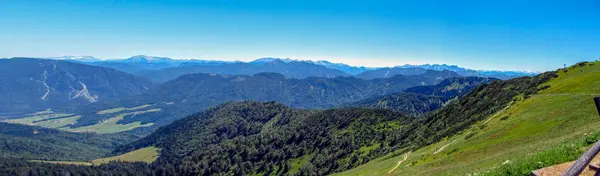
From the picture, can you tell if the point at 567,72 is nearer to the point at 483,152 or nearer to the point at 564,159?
the point at 483,152

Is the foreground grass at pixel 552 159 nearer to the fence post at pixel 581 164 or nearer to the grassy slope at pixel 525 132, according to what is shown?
the fence post at pixel 581 164

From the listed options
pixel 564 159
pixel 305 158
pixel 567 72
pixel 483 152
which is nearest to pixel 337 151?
pixel 305 158

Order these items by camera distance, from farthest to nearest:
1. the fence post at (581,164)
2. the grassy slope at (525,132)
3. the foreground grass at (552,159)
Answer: the grassy slope at (525,132) < the foreground grass at (552,159) < the fence post at (581,164)

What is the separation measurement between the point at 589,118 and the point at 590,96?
52.3 ft

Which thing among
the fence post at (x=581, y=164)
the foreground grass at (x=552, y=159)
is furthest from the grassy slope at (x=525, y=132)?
the fence post at (x=581, y=164)

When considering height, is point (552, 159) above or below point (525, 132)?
above

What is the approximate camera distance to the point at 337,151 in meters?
167

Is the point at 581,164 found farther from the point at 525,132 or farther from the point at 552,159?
the point at 525,132

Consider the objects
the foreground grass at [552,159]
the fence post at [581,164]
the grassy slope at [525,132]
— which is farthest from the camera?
the grassy slope at [525,132]

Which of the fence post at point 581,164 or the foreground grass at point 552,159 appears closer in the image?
the fence post at point 581,164

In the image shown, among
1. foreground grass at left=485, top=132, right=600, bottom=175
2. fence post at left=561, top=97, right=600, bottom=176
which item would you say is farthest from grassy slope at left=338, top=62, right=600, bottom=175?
fence post at left=561, top=97, right=600, bottom=176

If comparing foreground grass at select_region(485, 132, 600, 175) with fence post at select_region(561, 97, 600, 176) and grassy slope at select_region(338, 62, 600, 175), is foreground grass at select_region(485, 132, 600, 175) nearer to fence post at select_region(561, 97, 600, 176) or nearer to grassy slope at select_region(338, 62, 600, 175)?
fence post at select_region(561, 97, 600, 176)

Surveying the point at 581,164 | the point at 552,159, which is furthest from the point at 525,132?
the point at 581,164

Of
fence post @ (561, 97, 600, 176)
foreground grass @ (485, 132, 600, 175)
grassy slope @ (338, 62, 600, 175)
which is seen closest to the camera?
fence post @ (561, 97, 600, 176)
